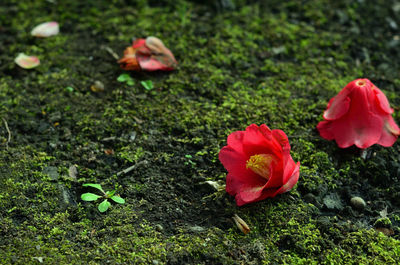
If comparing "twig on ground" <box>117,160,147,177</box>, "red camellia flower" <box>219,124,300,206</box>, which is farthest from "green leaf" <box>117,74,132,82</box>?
"red camellia flower" <box>219,124,300,206</box>

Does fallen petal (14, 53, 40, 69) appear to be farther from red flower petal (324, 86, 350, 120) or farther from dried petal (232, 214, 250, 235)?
red flower petal (324, 86, 350, 120)

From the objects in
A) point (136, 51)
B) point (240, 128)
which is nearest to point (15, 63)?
point (136, 51)

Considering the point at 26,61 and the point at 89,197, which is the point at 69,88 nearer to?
the point at 26,61

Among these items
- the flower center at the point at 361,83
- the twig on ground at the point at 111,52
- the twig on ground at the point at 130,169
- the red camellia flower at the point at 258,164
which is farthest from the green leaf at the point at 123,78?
the flower center at the point at 361,83

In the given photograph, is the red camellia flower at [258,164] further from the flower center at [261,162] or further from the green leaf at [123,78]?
the green leaf at [123,78]

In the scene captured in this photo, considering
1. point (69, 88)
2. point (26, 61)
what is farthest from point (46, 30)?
point (69, 88)

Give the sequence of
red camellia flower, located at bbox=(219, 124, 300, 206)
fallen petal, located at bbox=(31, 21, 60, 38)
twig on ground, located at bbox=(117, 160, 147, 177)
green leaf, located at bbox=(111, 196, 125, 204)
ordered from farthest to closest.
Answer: fallen petal, located at bbox=(31, 21, 60, 38) < twig on ground, located at bbox=(117, 160, 147, 177) < green leaf, located at bbox=(111, 196, 125, 204) < red camellia flower, located at bbox=(219, 124, 300, 206)

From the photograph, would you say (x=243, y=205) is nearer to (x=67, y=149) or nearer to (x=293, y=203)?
(x=293, y=203)
